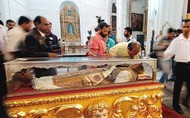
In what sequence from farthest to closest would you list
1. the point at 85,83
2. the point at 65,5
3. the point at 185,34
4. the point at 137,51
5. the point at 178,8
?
1. the point at 65,5
2. the point at 178,8
3. the point at 185,34
4. the point at 137,51
5. the point at 85,83

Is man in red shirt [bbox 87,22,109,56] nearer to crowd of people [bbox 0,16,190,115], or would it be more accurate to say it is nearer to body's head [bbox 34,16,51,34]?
crowd of people [bbox 0,16,190,115]

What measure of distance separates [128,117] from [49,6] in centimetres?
1083

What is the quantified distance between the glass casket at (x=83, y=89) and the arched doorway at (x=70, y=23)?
10279mm

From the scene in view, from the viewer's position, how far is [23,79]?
1560mm

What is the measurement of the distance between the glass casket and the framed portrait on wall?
10.4 m

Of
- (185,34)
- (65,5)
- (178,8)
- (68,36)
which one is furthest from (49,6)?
(185,34)

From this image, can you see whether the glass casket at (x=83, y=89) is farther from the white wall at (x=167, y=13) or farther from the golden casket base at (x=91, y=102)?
the white wall at (x=167, y=13)

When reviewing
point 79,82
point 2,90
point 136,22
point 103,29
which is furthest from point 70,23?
point 79,82

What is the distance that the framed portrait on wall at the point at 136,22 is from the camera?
1148cm

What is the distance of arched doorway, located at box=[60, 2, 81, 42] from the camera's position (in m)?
11.5

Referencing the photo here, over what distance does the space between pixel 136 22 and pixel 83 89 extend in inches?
439

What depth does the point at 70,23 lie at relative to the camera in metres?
11.7

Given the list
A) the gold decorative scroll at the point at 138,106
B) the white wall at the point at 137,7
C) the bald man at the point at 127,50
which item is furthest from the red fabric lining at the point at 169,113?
the white wall at the point at 137,7

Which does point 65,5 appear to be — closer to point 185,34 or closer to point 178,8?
point 178,8
